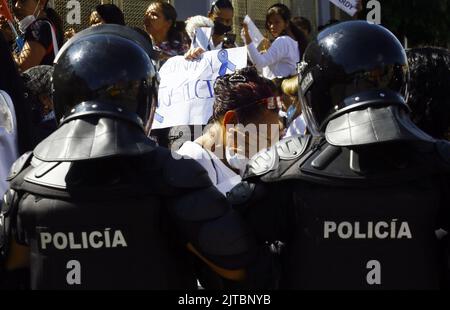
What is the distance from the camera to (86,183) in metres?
2.52

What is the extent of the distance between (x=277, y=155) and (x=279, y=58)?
170 inches

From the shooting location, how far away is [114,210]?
2.51 m

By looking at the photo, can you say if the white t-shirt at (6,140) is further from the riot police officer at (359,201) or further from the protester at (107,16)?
the protester at (107,16)

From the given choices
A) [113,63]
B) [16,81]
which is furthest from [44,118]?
[113,63]

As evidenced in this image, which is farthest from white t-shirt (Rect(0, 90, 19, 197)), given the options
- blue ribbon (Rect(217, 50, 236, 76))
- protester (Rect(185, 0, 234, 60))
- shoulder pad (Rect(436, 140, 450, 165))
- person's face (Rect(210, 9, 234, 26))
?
person's face (Rect(210, 9, 234, 26))

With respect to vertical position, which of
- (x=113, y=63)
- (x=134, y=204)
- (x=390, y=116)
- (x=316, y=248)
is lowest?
(x=316, y=248)

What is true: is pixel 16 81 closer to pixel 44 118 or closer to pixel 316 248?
pixel 44 118

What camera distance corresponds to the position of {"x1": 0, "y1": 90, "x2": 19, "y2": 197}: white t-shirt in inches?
138

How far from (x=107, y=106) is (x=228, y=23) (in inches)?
194

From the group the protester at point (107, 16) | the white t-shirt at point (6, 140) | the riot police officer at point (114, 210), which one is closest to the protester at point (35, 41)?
the protester at point (107, 16)

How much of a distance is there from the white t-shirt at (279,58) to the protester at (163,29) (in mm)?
635

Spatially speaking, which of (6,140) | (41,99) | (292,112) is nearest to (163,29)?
(292,112)

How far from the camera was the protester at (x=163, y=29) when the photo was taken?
654 cm

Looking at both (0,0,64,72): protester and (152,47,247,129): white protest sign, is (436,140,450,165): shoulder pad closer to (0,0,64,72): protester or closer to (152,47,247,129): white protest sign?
(152,47,247,129): white protest sign
